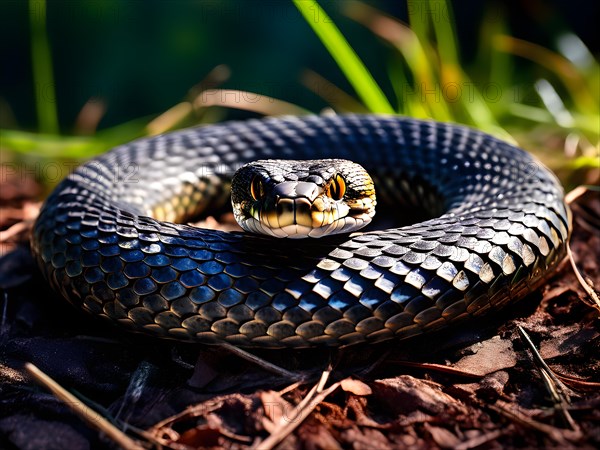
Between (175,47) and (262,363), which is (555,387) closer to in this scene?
(262,363)

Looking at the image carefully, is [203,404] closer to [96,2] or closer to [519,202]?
[519,202]

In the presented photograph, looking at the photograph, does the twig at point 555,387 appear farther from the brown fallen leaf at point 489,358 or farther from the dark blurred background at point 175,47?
the dark blurred background at point 175,47

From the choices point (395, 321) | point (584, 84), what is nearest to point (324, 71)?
point (584, 84)

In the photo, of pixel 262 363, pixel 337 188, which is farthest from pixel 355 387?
pixel 337 188

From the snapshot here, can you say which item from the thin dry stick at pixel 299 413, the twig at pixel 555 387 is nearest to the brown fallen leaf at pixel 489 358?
the twig at pixel 555 387

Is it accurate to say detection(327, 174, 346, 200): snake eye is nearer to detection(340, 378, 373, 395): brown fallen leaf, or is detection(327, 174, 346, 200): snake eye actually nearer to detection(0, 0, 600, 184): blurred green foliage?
detection(340, 378, 373, 395): brown fallen leaf

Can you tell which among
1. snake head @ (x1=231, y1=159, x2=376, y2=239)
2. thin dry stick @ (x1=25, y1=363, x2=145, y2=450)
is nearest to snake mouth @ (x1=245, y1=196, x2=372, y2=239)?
snake head @ (x1=231, y1=159, x2=376, y2=239)
